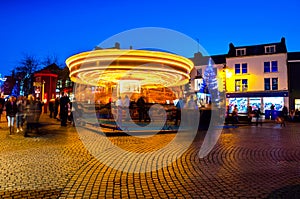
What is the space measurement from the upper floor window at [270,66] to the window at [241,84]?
303 cm

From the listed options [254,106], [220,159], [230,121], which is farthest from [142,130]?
[254,106]

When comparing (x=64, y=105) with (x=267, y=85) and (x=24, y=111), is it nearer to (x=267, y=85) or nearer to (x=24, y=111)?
(x=24, y=111)

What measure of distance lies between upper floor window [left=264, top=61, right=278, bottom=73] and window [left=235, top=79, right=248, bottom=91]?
303cm

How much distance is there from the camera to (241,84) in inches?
1521

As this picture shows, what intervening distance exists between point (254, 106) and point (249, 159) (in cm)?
3252

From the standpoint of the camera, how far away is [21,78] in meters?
52.9

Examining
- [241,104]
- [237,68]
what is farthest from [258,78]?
[241,104]

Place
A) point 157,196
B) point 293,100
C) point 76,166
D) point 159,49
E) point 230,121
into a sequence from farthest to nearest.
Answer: point 293,100 < point 230,121 < point 159,49 < point 76,166 < point 157,196

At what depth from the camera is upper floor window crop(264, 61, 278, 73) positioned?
36562mm

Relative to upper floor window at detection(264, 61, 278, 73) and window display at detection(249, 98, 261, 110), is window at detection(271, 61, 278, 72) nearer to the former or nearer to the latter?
upper floor window at detection(264, 61, 278, 73)

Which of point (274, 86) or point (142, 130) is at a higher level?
point (274, 86)

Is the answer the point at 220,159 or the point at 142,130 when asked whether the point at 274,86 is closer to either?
the point at 142,130

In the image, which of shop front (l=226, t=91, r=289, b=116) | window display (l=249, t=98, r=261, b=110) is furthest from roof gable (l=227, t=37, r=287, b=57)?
window display (l=249, t=98, r=261, b=110)

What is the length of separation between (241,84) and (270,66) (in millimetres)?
4405
